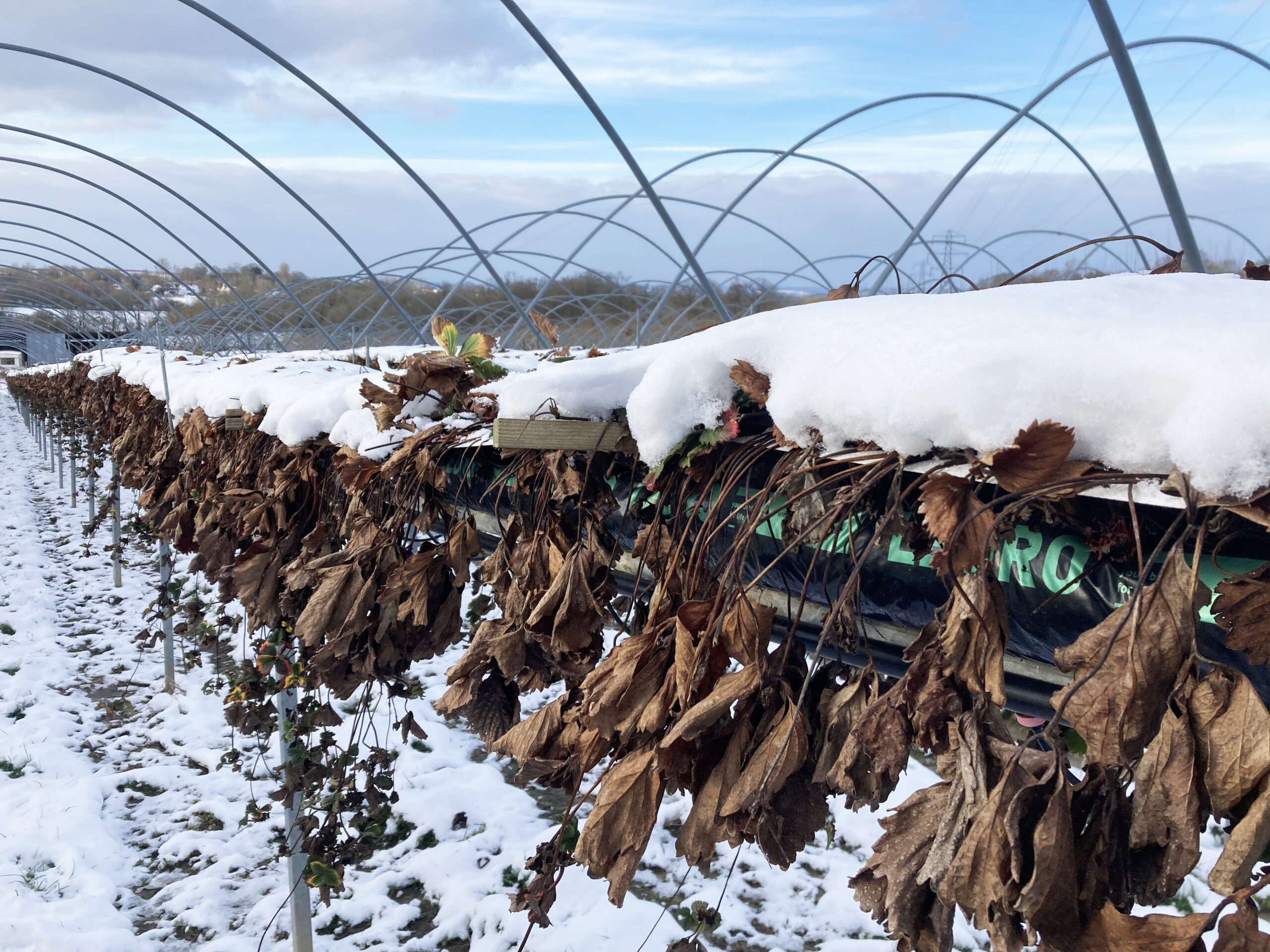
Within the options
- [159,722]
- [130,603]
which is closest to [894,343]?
[159,722]

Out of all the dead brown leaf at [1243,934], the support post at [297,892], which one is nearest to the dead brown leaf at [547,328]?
the dead brown leaf at [1243,934]

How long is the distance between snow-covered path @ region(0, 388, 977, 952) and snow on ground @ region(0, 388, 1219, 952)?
0.01 m

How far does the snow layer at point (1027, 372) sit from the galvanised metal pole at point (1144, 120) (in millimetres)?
1047

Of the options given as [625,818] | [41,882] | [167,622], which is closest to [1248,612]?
[625,818]

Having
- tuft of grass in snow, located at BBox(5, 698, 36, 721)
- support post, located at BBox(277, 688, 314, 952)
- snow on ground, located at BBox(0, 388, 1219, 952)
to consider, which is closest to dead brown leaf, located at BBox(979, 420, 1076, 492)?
snow on ground, located at BBox(0, 388, 1219, 952)

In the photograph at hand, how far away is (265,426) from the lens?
2914mm

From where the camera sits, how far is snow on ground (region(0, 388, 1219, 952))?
3.73 meters

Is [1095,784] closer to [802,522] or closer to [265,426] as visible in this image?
[802,522]

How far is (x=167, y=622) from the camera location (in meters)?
6.29

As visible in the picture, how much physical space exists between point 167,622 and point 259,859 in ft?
8.50

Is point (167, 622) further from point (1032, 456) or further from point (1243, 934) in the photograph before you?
point (1243, 934)

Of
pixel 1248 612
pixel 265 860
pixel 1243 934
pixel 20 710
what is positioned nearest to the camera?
pixel 1243 934

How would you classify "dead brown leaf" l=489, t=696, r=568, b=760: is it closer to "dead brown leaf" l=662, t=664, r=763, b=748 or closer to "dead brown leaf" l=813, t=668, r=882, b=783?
"dead brown leaf" l=662, t=664, r=763, b=748

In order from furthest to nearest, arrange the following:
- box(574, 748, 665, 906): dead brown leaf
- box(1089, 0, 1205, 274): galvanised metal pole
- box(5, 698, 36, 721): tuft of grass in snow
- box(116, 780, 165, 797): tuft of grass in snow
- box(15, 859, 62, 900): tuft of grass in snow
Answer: box(5, 698, 36, 721): tuft of grass in snow < box(116, 780, 165, 797): tuft of grass in snow < box(15, 859, 62, 900): tuft of grass in snow < box(1089, 0, 1205, 274): galvanised metal pole < box(574, 748, 665, 906): dead brown leaf
